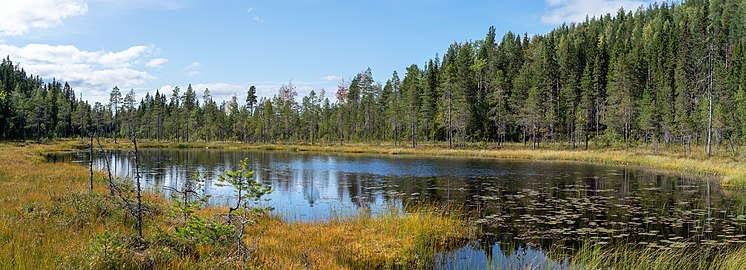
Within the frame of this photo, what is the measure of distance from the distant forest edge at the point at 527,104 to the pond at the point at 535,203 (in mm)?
24682

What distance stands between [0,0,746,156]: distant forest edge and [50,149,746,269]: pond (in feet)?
81.0

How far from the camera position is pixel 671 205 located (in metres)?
21.1

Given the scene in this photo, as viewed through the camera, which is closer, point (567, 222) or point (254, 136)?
point (567, 222)

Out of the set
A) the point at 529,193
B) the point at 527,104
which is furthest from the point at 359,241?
the point at 527,104

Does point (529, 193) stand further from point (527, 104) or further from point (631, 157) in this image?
point (527, 104)

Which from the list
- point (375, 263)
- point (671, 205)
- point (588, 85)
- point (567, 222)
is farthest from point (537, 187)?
point (588, 85)

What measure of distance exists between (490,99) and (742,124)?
4323 cm

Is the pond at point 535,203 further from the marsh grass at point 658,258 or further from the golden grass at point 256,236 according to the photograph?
the golden grass at point 256,236

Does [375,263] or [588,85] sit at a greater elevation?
[588,85]

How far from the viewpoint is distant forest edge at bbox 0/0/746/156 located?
6594cm

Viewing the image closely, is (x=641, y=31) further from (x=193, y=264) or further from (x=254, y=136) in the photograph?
(x=193, y=264)

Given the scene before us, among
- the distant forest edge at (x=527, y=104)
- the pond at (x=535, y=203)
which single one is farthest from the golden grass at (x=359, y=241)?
the distant forest edge at (x=527, y=104)

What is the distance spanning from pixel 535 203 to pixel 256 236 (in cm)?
1502

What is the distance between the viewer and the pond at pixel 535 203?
13.7 m
